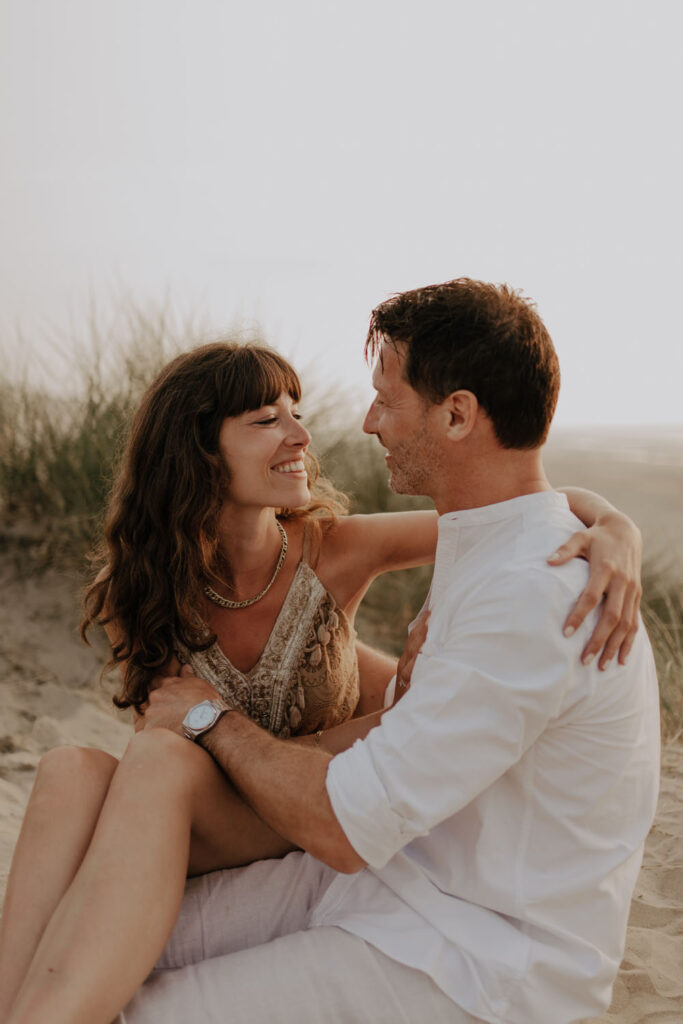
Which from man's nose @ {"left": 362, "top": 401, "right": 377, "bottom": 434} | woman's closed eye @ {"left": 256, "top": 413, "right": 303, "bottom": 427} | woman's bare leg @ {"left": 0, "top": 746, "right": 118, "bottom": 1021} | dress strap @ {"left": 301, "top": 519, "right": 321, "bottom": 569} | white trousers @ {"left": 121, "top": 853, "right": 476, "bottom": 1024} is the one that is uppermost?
man's nose @ {"left": 362, "top": 401, "right": 377, "bottom": 434}

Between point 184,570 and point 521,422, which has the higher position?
point 521,422

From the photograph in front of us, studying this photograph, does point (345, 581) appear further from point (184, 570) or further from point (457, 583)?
point (457, 583)

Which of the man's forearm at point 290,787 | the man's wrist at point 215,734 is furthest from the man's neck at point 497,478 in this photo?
the man's wrist at point 215,734

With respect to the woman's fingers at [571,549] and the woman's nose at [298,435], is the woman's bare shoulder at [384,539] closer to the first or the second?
the woman's nose at [298,435]

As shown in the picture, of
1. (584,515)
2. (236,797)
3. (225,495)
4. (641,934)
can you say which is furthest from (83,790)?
(641,934)

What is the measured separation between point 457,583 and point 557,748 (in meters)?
0.37

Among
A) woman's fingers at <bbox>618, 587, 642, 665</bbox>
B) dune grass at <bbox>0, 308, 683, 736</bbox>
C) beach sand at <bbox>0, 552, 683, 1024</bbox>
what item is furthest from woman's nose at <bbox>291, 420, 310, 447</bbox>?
dune grass at <bbox>0, 308, 683, 736</bbox>

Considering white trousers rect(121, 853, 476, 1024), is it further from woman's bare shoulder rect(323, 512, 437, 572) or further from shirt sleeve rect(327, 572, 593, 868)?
woman's bare shoulder rect(323, 512, 437, 572)

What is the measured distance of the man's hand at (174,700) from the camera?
88.4 inches

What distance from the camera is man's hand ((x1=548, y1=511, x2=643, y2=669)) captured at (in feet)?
5.41

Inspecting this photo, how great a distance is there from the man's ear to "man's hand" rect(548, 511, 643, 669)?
320 millimetres

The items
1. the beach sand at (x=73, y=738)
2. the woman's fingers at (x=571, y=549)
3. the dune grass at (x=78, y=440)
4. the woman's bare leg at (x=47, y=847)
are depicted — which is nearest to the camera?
the woman's fingers at (x=571, y=549)

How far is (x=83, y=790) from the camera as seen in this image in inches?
81.0

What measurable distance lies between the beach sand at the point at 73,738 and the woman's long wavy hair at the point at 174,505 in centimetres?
94
